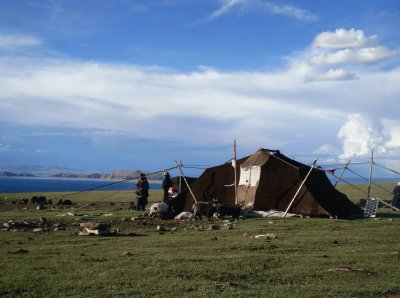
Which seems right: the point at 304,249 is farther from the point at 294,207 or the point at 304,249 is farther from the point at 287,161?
the point at 287,161

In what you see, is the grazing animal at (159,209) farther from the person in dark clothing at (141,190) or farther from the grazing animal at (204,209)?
the person in dark clothing at (141,190)

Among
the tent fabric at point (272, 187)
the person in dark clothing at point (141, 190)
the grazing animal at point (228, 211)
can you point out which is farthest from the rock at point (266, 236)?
the person in dark clothing at point (141, 190)

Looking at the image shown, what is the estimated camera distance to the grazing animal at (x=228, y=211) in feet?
83.5

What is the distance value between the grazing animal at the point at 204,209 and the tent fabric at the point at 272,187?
175 centimetres

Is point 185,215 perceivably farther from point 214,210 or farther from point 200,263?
point 200,263

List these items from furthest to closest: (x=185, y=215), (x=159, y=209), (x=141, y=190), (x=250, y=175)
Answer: (x=141, y=190)
(x=250, y=175)
(x=185, y=215)
(x=159, y=209)

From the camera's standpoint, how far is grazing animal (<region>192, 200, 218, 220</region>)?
25470 millimetres

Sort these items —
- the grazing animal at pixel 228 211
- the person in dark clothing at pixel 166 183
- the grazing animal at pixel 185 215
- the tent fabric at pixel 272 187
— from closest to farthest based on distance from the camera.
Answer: the grazing animal at pixel 228 211 → the grazing animal at pixel 185 215 → the tent fabric at pixel 272 187 → the person in dark clothing at pixel 166 183

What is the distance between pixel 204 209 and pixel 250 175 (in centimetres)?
381

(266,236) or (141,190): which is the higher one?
(141,190)

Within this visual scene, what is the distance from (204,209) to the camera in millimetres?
26000

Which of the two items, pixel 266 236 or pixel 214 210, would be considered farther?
pixel 214 210

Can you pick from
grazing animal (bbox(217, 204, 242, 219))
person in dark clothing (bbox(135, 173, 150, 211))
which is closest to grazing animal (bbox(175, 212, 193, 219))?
grazing animal (bbox(217, 204, 242, 219))

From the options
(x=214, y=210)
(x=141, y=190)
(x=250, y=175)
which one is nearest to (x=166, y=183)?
(x=141, y=190)
